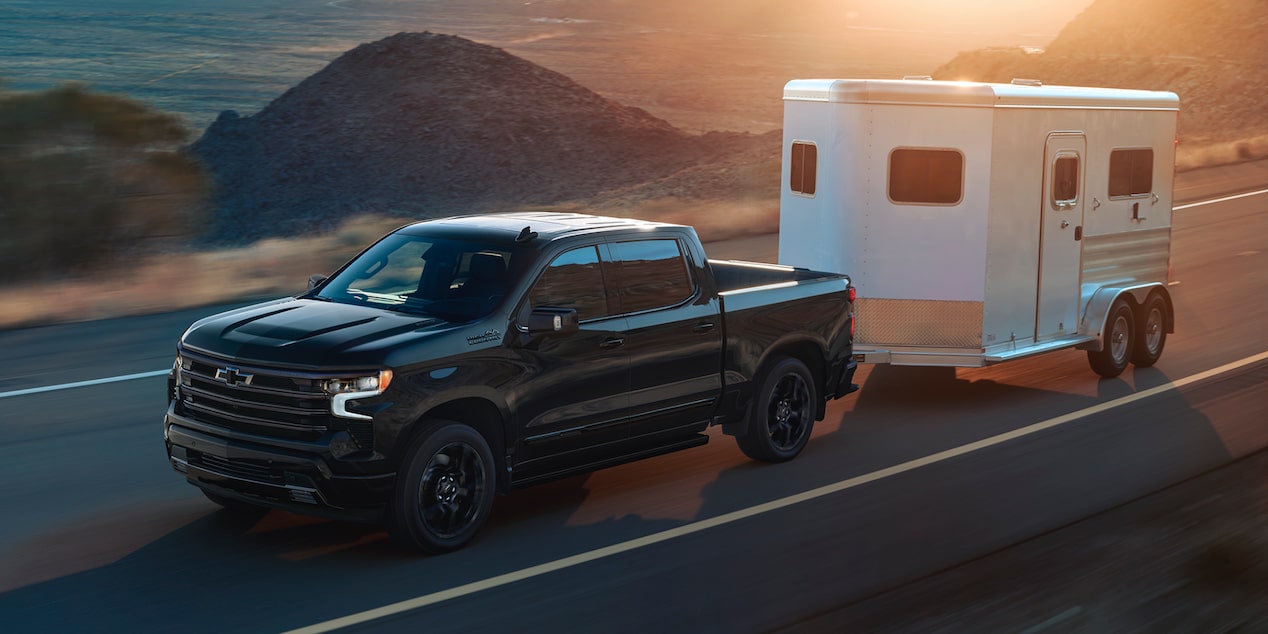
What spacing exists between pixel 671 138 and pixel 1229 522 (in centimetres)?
5242

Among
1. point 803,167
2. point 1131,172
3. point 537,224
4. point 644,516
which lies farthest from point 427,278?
point 1131,172

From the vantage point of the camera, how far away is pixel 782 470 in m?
9.91

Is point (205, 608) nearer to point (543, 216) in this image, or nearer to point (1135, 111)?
point (543, 216)

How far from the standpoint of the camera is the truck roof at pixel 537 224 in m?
8.73

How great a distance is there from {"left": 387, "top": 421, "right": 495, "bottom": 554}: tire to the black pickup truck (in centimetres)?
1

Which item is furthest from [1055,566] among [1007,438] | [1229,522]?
[1007,438]

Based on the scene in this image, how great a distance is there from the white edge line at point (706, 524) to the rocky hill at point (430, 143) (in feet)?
110

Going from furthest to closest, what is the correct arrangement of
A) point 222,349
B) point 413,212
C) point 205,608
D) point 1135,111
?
1. point 413,212
2. point 1135,111
3. point 222,349
4. point 205,608

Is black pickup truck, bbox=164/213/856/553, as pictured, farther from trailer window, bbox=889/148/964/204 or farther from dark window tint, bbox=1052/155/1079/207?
dark window tint, bbox=1052/155/1079/207

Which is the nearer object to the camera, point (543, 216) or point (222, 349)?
point (222, 349)

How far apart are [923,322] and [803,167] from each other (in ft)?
5.93

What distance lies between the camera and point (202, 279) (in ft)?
59.5

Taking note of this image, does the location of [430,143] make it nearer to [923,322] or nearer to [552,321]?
[923,322]

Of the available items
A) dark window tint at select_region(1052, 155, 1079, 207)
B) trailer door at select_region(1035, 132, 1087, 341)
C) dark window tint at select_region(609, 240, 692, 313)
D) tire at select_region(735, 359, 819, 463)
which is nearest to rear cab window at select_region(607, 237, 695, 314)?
dark window tint at select_region(609, 240, 692, 313)
